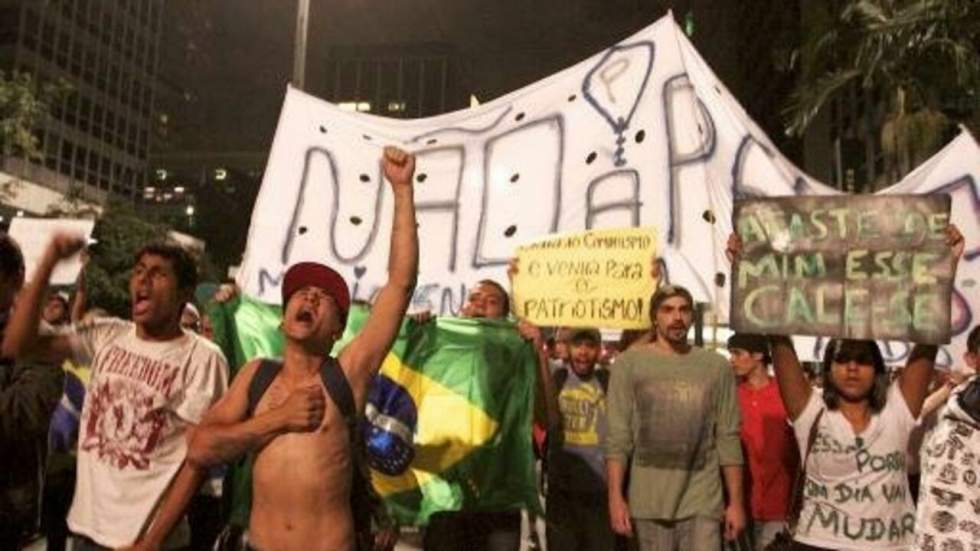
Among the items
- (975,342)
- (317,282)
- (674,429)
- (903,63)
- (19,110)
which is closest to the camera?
(317,282)

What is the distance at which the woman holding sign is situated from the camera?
409 centimetres

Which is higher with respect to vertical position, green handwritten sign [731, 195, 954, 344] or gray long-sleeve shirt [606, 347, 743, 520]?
green handwritten sign [731, 195, 954, 344]

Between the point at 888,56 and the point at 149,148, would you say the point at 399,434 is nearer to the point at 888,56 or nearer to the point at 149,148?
the point at 888,56

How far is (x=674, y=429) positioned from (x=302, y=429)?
2.07 m

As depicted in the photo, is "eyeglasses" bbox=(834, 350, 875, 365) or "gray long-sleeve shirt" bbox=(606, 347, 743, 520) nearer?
"eyeglasses" bbox=(834, 350, 875, 365)

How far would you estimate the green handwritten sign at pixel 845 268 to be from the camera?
4.26 m

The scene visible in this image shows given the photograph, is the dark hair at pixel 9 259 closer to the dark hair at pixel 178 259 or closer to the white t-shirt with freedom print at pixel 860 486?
the dark hair at pixel 178 259

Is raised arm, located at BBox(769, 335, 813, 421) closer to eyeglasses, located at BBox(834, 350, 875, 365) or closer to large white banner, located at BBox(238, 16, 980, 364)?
eyeglasses, located at BBox(834, 350, 875, 365)

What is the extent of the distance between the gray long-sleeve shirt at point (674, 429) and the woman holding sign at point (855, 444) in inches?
16.0

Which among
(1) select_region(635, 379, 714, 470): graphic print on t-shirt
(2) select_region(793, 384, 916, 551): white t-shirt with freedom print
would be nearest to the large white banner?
(1) select_region(635, 379, 714, 470): graphic print on t-shirt

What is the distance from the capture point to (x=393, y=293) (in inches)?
143

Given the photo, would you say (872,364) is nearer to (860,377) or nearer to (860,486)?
(860,377)

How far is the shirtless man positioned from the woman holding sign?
1903 mm

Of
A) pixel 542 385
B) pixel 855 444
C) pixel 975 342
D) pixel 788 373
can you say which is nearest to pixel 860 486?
pixel 855 444
